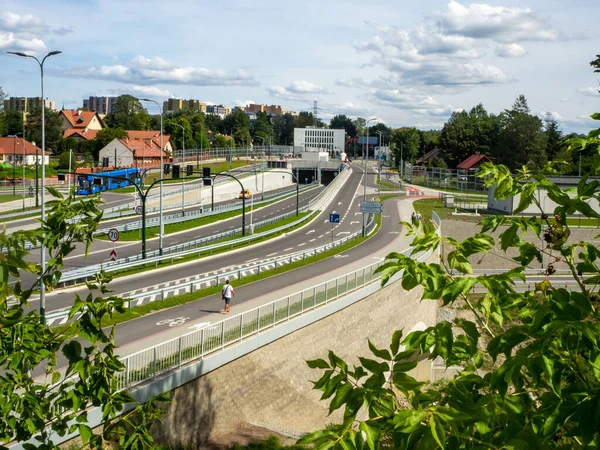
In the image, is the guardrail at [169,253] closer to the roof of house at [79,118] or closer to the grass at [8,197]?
the grass at [8,197]

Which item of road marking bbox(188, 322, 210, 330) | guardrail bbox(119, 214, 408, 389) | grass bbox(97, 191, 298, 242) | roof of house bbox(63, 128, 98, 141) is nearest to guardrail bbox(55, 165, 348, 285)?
guardrail bbox(119, 214, 408, 389)

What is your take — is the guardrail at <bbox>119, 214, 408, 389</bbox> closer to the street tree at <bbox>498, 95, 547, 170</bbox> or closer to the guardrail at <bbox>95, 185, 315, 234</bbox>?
the guardrail at <bbox>95, 185, 315, 234</bbox>

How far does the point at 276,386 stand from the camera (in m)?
20.7

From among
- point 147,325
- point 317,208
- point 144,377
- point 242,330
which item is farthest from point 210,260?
point 317,208

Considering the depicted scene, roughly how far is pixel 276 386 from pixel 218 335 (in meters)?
3.56

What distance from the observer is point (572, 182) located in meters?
72.2

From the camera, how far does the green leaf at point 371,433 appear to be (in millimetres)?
4359

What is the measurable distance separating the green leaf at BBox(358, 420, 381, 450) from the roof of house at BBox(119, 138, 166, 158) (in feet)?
323

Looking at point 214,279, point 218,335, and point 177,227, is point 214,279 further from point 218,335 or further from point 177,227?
point 177,227

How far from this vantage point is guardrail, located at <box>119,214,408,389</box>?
1519cm

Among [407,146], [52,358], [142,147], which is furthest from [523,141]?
[52,358]

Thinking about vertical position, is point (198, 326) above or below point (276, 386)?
above

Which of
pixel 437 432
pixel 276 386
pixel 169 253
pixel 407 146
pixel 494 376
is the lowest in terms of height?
pixel 276 386

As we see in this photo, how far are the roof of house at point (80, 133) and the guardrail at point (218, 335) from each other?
333ft
